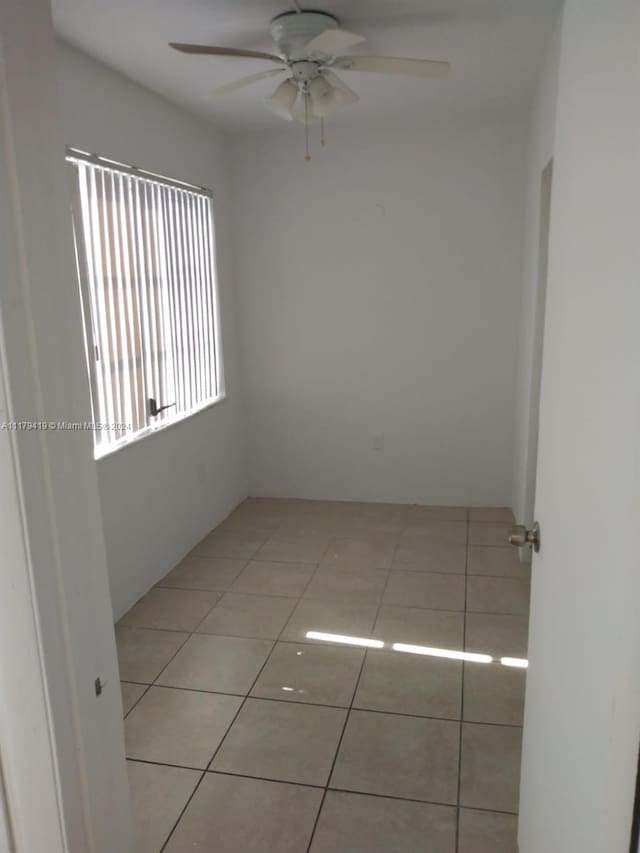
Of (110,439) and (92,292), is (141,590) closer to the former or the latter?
(110,439)

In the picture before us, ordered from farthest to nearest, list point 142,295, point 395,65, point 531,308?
point 531,308, point 142,295, point 395,65

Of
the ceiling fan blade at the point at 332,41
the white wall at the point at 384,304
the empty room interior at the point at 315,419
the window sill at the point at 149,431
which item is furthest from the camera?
the white wall at the point at 384,304

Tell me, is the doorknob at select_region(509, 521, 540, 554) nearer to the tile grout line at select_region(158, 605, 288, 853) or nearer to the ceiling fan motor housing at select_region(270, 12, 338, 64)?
the tile grout line at select_region(158, 605, 288, 853)

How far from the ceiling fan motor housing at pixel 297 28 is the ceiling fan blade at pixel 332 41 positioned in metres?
0.20

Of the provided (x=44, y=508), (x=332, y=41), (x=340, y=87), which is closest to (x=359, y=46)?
(x=340, y=87)

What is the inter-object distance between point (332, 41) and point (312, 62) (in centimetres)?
45

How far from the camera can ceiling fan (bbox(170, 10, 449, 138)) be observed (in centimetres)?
230

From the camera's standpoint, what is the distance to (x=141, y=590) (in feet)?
11.1

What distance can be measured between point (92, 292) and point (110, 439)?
0.69 m

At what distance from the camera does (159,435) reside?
353cm

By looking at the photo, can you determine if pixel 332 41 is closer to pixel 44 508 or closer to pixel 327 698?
pixel 44 508

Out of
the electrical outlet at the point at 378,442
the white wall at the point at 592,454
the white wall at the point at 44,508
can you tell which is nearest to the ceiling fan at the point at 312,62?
the white wall at the point at 592,454

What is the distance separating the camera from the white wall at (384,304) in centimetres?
419

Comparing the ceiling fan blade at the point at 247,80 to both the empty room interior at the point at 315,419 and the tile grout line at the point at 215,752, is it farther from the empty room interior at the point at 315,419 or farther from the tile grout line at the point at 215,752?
the tile grout line at the point at 215,752
